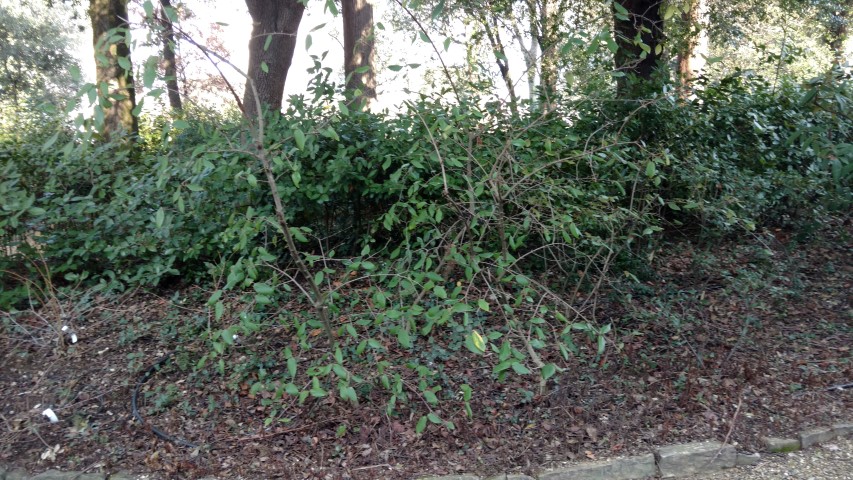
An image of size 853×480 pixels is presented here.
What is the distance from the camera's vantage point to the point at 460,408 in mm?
4391

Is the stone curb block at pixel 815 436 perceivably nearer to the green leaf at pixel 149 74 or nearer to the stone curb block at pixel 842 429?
the stone curb block at pixel 842 429

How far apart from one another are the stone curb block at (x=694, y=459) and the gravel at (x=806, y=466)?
64 millimetres

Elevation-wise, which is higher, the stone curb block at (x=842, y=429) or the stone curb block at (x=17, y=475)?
the stone curb block at (x=17, y=475)

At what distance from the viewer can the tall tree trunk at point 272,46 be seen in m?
9.81

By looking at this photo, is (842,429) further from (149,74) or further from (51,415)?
(51,415)

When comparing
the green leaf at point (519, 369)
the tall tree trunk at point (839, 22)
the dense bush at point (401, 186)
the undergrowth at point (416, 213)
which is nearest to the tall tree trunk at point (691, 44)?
the undergrowth at point (416, 213)

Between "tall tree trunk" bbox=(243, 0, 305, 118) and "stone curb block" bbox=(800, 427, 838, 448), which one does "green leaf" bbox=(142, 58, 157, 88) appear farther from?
"tall tree trunk" bbox=(243, 0, 305, 118)

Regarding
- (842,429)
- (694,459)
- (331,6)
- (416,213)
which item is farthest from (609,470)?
(331,6)

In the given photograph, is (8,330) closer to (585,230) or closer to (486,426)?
(486,426)

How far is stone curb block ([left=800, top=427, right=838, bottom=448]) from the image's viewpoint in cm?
415

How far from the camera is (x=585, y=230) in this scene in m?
5.27

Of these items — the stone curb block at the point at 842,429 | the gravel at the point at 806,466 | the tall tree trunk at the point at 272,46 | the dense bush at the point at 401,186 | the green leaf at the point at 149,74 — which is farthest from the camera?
the tall tree trunk at the point at 272,46

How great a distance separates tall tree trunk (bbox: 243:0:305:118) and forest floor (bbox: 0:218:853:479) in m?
4.84

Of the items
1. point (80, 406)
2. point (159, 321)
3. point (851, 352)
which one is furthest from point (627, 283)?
point (80, 406)
